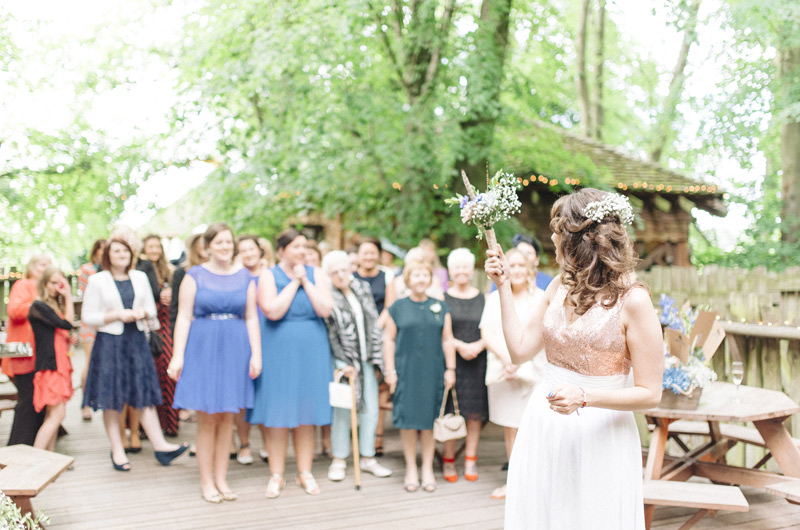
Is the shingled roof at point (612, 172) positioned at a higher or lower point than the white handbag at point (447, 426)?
higher

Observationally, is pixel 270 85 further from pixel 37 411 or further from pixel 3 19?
pixel 37 411

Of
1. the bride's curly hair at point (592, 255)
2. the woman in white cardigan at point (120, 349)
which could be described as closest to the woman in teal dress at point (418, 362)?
the woman in white cardigan at point (120, 349)

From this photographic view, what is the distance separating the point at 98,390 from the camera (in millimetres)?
5770

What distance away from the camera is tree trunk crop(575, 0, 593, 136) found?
16922mm

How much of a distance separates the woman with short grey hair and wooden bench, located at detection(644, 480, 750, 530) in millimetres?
2523

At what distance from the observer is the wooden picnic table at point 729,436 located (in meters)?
4.13

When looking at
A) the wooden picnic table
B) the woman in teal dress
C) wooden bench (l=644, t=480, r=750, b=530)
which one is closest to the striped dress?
the woman in teal dress

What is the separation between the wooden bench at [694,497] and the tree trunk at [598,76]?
1589 centimetres

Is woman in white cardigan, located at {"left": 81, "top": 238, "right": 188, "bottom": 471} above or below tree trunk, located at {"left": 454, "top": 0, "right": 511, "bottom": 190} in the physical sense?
below

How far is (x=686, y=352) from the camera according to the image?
13.6 feet

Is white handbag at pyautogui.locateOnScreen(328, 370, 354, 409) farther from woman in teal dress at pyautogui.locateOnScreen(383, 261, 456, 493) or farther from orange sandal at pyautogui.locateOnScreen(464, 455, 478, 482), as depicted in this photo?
orange sandal at pyautogui.locateOnScreen(464, 455, 478, 482)

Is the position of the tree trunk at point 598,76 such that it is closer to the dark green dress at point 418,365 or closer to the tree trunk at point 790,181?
the tree trunk at point 790,181

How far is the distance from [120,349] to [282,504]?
6.52ft

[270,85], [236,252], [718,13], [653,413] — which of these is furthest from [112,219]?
[718,13]
